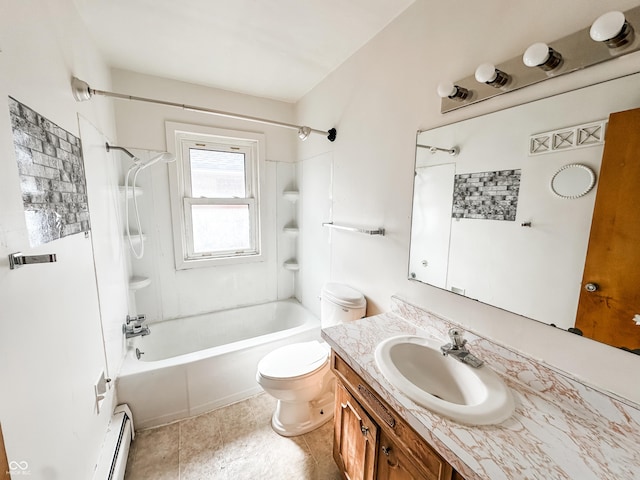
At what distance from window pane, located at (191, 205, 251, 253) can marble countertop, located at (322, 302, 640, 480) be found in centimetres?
196

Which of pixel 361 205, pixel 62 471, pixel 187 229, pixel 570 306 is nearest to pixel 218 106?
pixel 187 229

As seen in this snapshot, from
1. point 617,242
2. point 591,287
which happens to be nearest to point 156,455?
point 591,287

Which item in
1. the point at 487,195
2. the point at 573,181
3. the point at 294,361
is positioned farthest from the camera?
the point at 294,361

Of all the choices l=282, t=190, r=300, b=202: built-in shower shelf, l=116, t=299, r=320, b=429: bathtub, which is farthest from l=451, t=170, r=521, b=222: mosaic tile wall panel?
l=282, t=190, r=300, b=202: built-in shower shelf

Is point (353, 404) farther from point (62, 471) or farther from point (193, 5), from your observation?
point (193, 5)

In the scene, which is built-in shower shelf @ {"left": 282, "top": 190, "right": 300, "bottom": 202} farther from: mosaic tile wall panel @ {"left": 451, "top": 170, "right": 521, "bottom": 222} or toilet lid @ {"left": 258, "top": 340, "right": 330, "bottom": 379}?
mosaic tile wall panel @ {"left": 451, "top": 170, "right": 521, "bottom": 222}

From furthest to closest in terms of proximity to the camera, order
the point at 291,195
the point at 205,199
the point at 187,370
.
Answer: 1. the point at 291,195
2. the point at 205,199
3. the point at 187,370

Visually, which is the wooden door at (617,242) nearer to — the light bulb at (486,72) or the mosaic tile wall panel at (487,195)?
the mosaic tile wall panel at (487,195)

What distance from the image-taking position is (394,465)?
2.90 feet

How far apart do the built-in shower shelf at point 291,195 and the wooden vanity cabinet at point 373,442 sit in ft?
5.81

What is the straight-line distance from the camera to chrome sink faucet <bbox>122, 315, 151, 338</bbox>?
6.05 feet

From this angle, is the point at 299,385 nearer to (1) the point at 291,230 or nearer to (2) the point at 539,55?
(1) the point at 291,230

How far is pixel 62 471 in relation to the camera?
2.87 ft

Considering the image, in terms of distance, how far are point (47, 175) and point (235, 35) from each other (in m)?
1.27
